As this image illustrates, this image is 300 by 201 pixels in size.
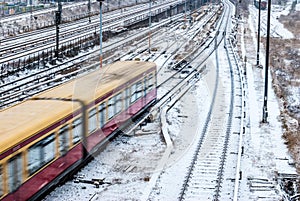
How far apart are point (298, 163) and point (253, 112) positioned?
7675mm

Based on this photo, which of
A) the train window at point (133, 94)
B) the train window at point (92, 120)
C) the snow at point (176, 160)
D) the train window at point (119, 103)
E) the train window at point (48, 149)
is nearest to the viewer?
the train window at point (48, 149)

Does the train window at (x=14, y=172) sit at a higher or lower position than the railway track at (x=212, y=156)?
higher

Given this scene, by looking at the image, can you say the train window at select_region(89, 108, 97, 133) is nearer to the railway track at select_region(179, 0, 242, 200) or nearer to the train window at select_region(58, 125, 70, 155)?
the train window at select_region(58, 125, 70, 155)

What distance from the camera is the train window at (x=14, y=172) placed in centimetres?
1129

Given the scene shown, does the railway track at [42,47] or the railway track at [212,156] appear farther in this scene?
the railway track at [42,47]

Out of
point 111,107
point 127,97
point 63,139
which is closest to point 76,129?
point 63,139

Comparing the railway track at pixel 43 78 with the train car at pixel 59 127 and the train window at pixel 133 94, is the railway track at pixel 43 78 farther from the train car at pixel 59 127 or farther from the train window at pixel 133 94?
the train car at pixel 59 127

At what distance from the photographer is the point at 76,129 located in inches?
579

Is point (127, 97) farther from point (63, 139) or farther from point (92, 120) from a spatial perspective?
point (63, 139)

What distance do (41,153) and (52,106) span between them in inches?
82.2

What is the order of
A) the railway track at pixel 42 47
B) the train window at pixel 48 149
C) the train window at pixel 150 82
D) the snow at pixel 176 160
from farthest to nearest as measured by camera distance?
the railway track at pixel 42 47, the train window at pixel 150 82, the snow at pixel 176 160, the train window at pixel 48 149

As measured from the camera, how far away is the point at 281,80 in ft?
123

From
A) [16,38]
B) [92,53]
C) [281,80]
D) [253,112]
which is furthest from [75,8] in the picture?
[253,112]

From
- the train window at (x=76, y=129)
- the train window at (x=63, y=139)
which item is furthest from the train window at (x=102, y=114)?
the train window at (x=63, y=139)
